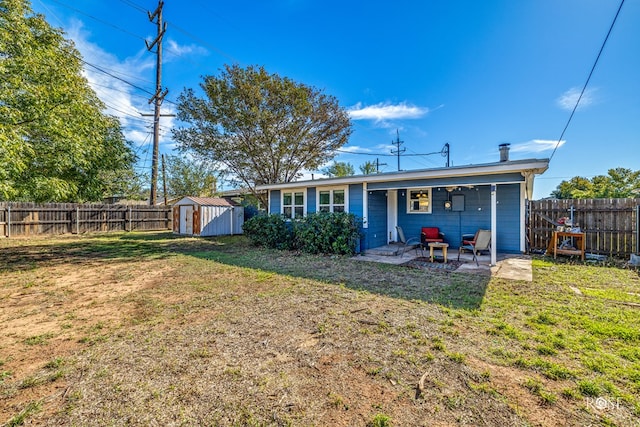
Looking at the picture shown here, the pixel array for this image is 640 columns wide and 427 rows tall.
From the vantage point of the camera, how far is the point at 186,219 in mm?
14789

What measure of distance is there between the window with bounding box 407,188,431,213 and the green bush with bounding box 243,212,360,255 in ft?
8.09

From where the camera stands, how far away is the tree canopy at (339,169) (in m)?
30.6

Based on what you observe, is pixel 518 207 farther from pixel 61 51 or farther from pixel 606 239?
pixel 61 51

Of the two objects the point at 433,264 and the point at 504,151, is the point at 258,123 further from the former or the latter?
the point at 433,264

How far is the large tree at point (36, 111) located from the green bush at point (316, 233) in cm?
603

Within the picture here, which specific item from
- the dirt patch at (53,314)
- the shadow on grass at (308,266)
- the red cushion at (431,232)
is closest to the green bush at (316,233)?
the shadow on grass at (308,266)

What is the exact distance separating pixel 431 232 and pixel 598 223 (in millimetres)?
4401

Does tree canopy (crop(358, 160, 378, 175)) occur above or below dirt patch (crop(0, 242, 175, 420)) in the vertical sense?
above

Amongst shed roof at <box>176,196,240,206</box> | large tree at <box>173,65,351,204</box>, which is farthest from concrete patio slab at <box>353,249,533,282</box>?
shed roof at <box>176,196,240,206</box>

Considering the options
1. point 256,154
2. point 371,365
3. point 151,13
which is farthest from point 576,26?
point 151,13

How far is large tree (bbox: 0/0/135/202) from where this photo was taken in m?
5.80

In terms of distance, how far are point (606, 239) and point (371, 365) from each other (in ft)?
29.6

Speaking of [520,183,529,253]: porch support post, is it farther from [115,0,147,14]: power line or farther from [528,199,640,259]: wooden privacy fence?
[115,0,147,14]: power line

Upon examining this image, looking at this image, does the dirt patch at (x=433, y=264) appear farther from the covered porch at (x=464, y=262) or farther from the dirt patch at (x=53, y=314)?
the dirt patch at (x=53, y=314)
